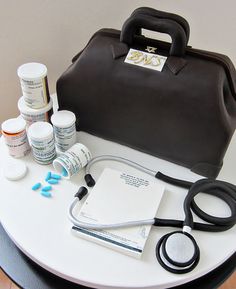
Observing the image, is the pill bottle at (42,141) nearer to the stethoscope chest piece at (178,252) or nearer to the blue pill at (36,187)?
the blue pill at (36,187)

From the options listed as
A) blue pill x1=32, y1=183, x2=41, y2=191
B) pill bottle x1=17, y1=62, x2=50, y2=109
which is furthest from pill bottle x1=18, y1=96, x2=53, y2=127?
blue pill x1=32, y1=183, x2=41, y2=191

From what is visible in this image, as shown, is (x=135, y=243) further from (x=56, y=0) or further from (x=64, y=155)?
(x=56, y=0)

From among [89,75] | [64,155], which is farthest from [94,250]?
[89,75]

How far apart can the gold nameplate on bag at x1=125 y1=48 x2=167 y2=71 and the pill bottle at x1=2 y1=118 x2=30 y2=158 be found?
21cm

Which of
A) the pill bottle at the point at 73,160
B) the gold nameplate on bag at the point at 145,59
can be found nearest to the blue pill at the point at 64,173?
the pill bottle at the point at 73,160

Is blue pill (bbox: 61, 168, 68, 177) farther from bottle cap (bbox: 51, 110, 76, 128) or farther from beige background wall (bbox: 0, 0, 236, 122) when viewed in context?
beige background wall (bbox: 0, 0, 236, 122)

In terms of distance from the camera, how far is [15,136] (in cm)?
60

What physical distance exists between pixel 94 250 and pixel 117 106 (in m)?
0.23

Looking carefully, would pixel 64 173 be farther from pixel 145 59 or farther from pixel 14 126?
pixel 145 59


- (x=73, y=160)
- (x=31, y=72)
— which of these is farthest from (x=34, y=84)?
(x=73, y=160)

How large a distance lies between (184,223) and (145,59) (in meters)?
0.26

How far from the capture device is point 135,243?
51cm

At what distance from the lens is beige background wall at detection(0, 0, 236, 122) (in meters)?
0.72

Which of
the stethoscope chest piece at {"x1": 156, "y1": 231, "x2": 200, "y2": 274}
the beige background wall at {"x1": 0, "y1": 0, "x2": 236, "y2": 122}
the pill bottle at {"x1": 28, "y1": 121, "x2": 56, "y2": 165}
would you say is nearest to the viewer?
the stethoscope chest piece at {"x1": 156, "y1": 231, "x2": 200, "y2": 274}
